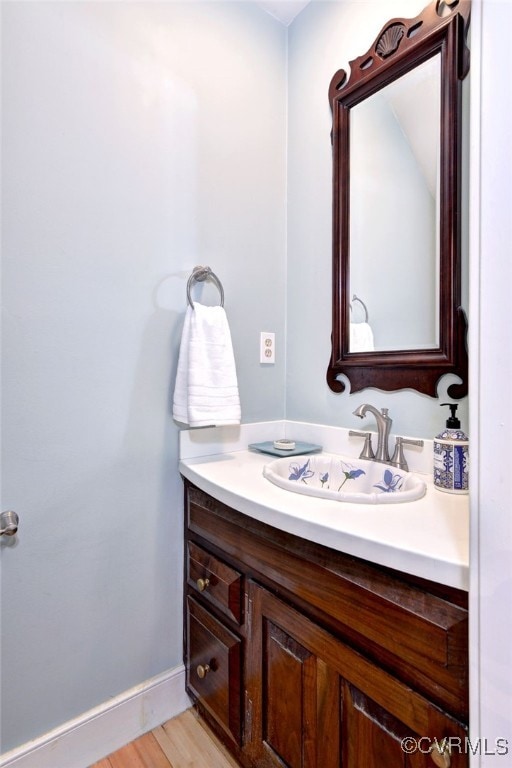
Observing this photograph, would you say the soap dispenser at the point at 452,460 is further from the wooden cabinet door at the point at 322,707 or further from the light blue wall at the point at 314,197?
the wooden cabinet door at the point at 322,707

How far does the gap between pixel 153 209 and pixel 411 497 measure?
1.13 m

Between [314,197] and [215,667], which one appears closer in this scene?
[215,667]

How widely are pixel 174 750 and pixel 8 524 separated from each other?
864mm

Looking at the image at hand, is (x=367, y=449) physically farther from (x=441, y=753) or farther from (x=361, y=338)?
(x=441, y=753)

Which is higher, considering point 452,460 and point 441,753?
point 452,460

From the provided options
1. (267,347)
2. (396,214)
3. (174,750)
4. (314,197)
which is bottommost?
(174,750)

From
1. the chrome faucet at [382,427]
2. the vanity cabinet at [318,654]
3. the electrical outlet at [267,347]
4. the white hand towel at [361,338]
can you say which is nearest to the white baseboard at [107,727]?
the vanity cabinet at [318,654]

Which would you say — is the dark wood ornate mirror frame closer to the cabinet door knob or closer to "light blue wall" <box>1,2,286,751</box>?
"light blue wall" <box>1,2,286,751</box>

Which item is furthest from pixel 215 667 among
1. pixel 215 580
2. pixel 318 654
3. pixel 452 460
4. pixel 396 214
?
pixel 396 214

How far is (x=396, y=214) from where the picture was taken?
3.89 ft

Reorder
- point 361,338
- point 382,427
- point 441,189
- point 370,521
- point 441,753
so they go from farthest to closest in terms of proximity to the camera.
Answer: point 361,338 → point 382,427 → point 441,189 → point 370,521 → point 441,753

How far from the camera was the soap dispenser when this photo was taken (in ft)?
3.04

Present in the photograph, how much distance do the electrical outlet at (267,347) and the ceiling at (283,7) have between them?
1.26 meters

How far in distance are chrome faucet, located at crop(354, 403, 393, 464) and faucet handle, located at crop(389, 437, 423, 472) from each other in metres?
0.02
